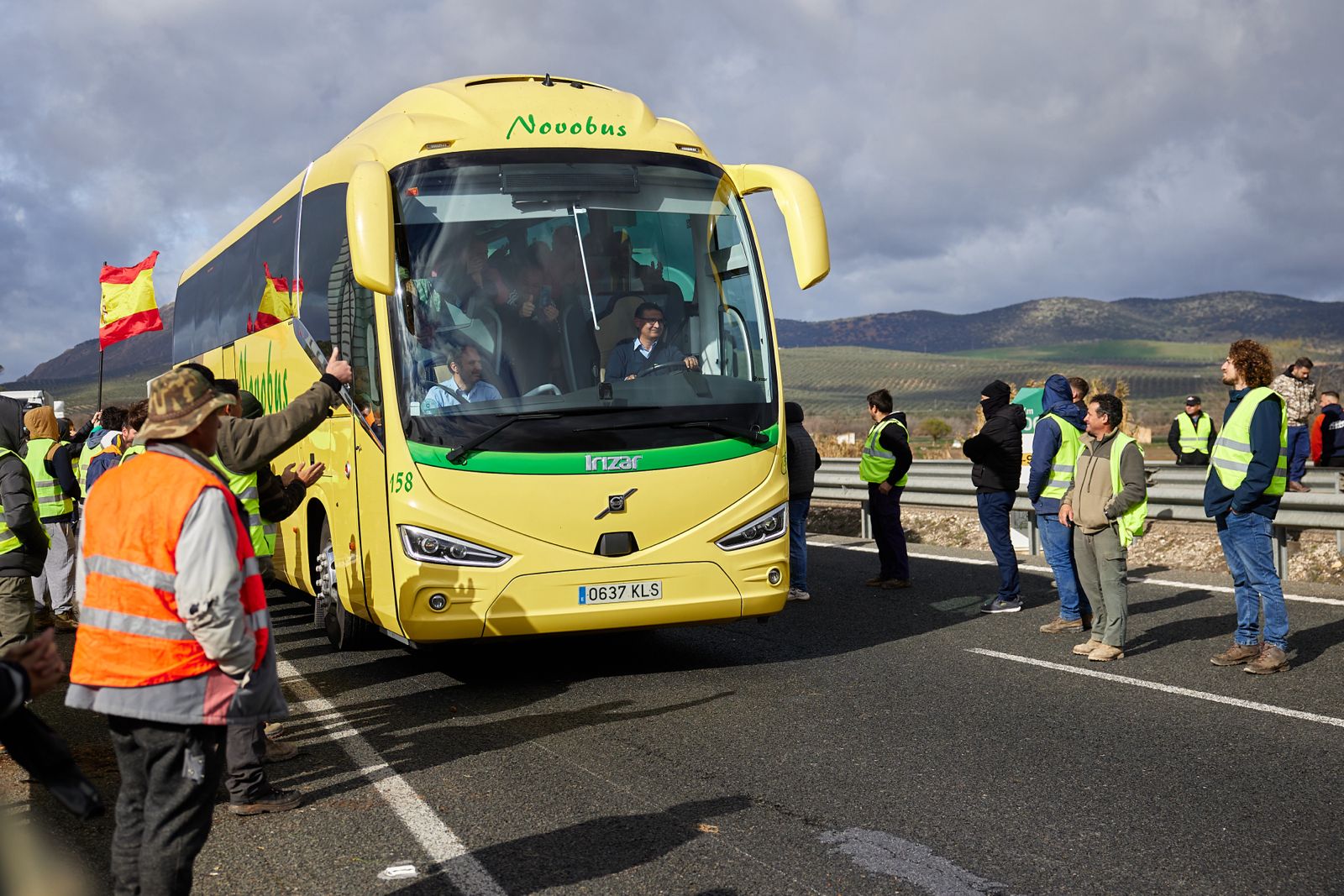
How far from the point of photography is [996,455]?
10781 millimetres

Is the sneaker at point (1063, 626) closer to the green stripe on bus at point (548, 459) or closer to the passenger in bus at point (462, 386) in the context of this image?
the green stripe on bus at point (548, 459)

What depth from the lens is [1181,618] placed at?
9.69 meters

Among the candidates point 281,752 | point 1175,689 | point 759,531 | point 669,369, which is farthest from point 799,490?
point 281,752

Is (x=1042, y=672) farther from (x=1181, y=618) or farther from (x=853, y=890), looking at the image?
(x=853, y=890)

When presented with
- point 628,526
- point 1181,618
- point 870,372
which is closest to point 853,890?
point 628,526

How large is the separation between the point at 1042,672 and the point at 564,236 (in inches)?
156

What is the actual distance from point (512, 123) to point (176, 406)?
4.68m

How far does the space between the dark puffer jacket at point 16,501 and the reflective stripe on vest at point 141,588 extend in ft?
11.8

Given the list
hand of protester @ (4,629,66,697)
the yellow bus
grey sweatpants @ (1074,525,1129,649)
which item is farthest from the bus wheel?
hand of protester @ (4,629,66,697)

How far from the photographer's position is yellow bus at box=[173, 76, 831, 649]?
7258 millimetres

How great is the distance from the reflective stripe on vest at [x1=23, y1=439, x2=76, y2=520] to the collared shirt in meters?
4.22

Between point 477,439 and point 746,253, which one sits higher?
point 746,253

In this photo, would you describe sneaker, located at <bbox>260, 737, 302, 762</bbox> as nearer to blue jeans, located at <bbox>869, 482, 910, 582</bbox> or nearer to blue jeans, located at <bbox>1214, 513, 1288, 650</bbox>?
blue jeans, located at <bbox>1214, 513, 1288, 650</bbox>

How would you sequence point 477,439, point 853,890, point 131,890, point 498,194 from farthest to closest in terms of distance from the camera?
point 498,194 → point 477,439 → point 853,890 → point 131,890
